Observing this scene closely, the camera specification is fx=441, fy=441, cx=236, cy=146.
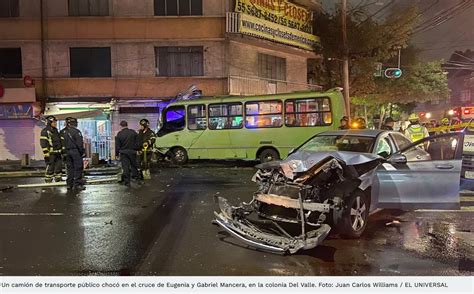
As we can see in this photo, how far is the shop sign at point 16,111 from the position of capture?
1998 cm

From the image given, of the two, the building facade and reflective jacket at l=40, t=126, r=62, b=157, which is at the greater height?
the building facade

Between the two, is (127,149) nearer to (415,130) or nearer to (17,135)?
(415,130)

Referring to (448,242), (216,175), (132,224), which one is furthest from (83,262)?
(216,175)

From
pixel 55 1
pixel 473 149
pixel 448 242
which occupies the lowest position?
pixel 448 242

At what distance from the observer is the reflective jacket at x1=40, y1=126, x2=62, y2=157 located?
1186cm

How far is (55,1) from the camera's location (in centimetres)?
2056

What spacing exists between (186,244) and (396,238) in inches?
115

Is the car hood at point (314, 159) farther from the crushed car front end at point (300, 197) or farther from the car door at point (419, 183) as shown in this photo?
the car door at point (419, 183)

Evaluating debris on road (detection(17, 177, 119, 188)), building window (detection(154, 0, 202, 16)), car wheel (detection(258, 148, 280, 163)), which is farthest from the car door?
building window (detection(154, 0, 202, 16))

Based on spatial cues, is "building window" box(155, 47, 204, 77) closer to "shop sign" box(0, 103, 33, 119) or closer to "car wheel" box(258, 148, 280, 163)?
"shop sign" box(0, 103, 33, 119)

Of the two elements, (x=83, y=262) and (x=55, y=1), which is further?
(x=55, y=1)

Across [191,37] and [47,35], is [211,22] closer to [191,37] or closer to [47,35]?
[191,37]

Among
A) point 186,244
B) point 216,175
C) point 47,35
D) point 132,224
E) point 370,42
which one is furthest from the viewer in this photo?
point 370,42

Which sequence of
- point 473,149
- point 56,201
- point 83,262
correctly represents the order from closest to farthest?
point 83,262 → point 473,149 → point 56,201
